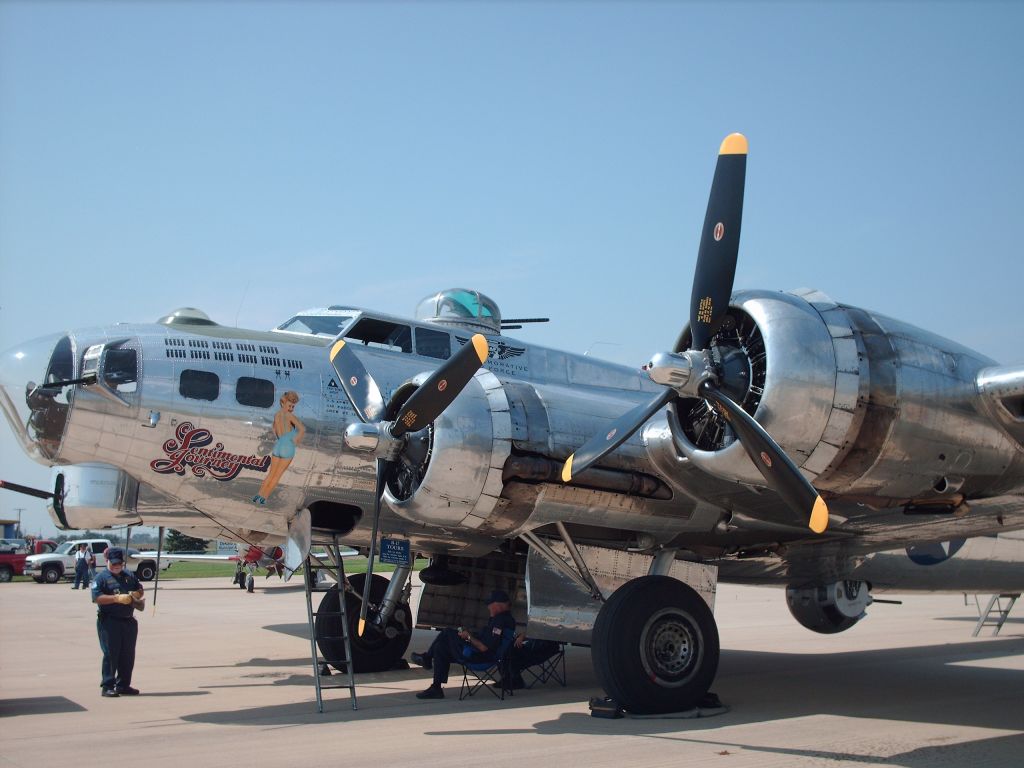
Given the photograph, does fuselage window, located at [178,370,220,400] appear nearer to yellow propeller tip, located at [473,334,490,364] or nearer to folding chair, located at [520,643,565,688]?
yellow propeller tip, located at [473,334,490,364]

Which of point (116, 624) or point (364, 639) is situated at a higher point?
point (116, 624)

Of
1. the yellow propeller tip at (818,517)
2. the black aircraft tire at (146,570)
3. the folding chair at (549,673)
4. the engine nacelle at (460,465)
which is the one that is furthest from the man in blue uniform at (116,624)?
the black aircraft tire at (146,570)

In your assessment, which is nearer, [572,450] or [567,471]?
[567,471]

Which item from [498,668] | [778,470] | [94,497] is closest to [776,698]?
[498,668]

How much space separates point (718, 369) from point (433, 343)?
4.08 m

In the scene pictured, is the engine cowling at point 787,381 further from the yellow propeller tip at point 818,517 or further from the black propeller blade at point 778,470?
the yellow propeller tip at point 818,517

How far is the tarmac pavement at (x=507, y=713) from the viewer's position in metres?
6.84

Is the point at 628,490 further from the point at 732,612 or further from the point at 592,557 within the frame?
the point at 732,612

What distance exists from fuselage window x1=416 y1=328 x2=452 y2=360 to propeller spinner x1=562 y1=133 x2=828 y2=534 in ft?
9.93

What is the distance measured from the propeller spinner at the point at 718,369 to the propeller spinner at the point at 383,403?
48.8 inches

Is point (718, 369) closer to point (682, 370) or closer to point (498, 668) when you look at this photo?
point (682, 370)

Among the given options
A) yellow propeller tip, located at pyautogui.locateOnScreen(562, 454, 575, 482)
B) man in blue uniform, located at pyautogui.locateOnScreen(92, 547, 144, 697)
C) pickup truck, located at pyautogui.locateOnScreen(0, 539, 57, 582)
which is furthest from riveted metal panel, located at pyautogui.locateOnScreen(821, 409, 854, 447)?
pickup truck, located at pyautogui.locateOnScreen(0, 539, 57, 582)

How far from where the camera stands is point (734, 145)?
7.80 metres

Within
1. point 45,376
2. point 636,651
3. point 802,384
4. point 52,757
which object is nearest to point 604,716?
point 636,651
